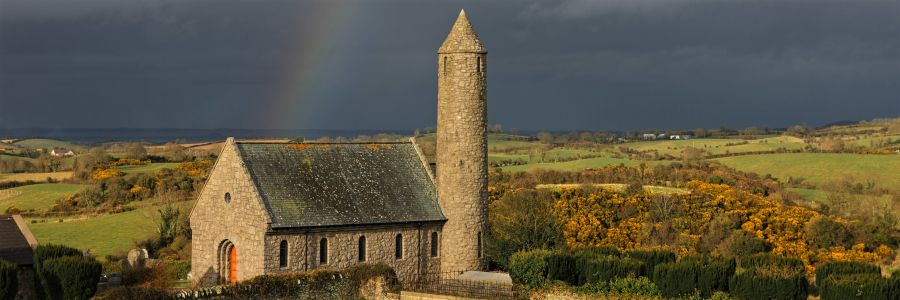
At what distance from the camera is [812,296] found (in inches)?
1635

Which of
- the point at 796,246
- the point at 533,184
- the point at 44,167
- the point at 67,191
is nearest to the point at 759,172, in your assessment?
the point at 533,184

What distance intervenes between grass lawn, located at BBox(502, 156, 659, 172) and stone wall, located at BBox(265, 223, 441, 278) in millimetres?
52756

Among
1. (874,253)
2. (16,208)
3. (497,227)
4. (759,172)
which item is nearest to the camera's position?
(497,227)

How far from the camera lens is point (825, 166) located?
9850 cm

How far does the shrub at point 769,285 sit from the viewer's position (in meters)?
35.8

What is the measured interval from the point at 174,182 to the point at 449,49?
42693 mm

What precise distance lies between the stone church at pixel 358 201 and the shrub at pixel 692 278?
10.4 meters

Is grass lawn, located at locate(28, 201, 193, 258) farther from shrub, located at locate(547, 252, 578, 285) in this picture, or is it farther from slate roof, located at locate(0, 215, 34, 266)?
shrub, located at locate(547, 252, 578, 285)

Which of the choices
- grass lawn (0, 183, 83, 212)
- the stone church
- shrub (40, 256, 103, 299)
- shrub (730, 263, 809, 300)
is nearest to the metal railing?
the stone church

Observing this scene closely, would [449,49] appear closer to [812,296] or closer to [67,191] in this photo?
[812,296]

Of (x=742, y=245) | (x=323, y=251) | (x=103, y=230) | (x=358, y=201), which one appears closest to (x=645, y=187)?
(x=742, y=245)

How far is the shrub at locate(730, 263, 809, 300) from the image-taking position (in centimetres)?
3578

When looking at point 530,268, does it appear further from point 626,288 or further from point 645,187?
point 645,187

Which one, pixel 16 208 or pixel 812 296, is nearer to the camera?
pixel 812 296
